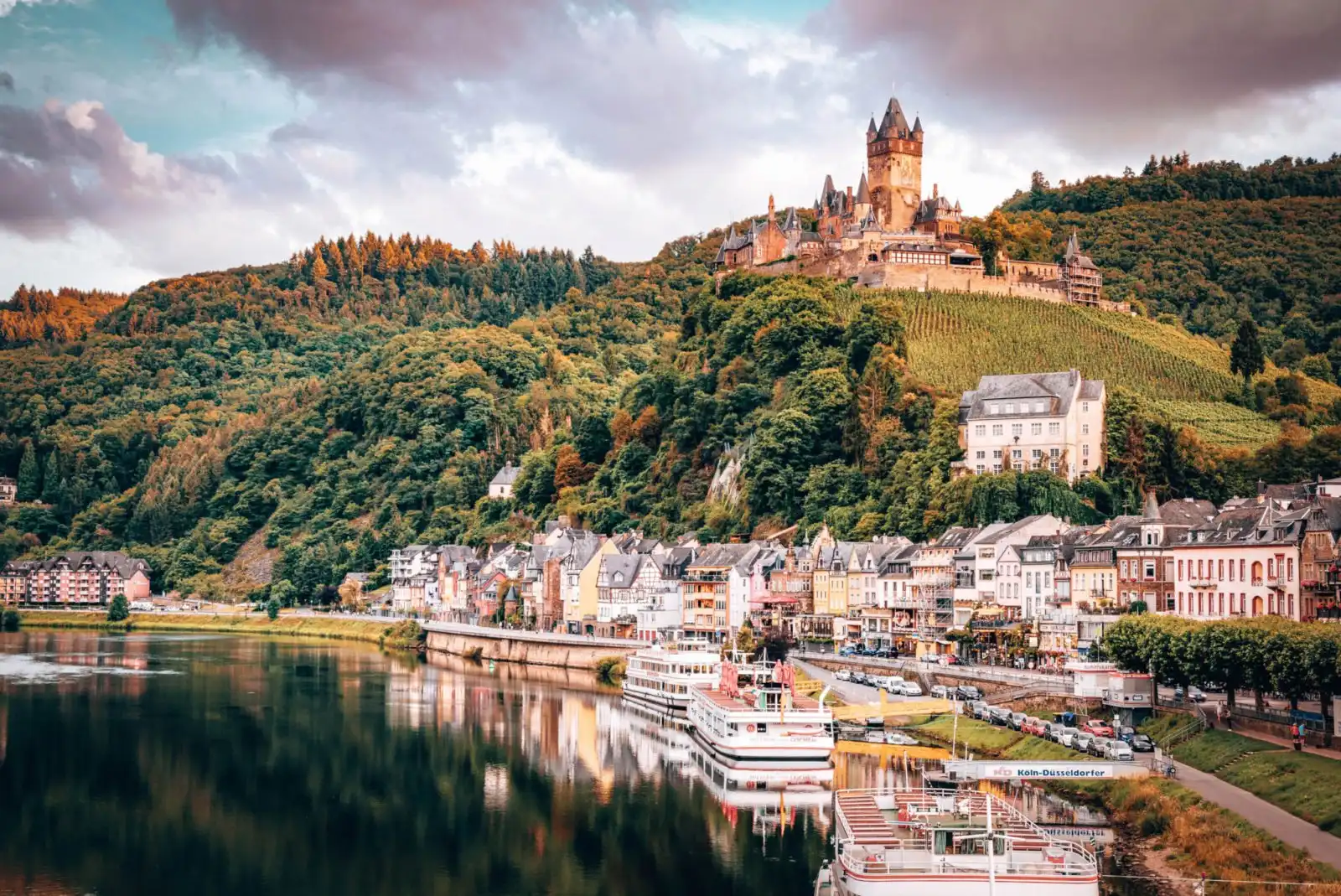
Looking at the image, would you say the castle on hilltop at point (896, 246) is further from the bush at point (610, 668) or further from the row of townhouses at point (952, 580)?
the bush at point (610, 668)

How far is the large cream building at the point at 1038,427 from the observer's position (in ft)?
278

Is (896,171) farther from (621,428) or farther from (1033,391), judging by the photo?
(1033,391)

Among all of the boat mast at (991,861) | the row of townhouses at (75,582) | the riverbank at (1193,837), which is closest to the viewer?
the boat mast at (991,861)

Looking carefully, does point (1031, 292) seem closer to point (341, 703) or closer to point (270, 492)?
point (341, 703)

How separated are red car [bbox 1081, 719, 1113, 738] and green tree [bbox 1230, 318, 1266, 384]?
2451 inches

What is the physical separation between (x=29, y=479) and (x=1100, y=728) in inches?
6009

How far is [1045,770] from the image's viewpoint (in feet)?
144

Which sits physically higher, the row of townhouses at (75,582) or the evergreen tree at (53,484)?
the evergreen tree at (53,484)

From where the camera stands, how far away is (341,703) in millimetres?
71625

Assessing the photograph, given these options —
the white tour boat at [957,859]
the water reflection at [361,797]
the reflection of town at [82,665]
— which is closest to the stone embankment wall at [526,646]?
the water reflection at [361,797]

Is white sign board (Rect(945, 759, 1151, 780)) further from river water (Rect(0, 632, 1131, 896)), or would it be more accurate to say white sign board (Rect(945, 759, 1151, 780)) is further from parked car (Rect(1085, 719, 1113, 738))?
parked car (Rect(1085, 719, 1113, 738))

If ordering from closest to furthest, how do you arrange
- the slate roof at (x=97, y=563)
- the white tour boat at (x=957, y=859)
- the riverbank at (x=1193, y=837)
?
the white tour boat at (x=957, y=859)
the riverbank at (x=1193, y=837)
the slate roof at (x=97, y=563)

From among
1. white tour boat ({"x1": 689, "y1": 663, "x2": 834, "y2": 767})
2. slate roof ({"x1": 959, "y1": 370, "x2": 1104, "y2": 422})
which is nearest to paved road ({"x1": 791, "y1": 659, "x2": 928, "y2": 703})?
white tour boat ({"x1": 689, "y1": 663, "x2": 834, "y2": 767})

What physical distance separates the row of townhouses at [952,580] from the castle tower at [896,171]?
39.4 m
